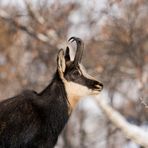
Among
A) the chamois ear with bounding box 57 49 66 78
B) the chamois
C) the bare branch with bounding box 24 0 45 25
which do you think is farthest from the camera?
the bare branch with bounding box 24 0 45 25

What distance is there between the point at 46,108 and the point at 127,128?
6.19 meters

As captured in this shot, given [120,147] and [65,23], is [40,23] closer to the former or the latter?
[65,23]

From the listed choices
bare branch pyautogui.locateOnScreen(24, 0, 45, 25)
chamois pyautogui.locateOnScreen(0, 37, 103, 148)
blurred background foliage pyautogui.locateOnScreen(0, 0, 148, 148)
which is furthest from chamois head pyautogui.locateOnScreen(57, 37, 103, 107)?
bare branch pyautogui.locateOnScreen(24, 0, 45, 25)

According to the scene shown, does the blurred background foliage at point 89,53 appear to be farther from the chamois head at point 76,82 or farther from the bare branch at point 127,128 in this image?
the chamois head at point 76,82

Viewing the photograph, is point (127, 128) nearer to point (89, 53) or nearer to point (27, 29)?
point (27, 29)

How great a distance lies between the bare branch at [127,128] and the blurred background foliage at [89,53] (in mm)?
358

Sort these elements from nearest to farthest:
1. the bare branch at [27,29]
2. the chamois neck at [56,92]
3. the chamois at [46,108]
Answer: the chamois at [46,108] → the chamois neck at [56,92] → the bare branch at [27,29]

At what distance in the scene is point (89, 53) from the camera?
890 inches

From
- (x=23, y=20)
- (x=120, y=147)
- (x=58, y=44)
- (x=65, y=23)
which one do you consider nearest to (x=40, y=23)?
(x=58, y=44)

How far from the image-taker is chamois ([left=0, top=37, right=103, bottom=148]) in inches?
328

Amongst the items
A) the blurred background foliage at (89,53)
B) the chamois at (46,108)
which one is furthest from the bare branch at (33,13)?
the chamois at (46,108)

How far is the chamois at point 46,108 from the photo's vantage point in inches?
328

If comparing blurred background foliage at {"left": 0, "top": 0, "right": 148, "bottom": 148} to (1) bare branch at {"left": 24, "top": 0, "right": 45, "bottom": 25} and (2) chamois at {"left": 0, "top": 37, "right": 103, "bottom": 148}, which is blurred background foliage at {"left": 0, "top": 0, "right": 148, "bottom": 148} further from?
(2) chamois at {"left": 0, "top": 37, "right": 103, "bottom": 148}

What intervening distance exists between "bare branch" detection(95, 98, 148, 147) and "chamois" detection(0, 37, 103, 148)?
17.0 ft
